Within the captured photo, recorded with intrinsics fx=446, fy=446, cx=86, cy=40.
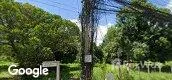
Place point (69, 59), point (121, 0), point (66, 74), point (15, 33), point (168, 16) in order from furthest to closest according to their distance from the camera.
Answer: point (69, 59), point (66, 74), point (15, 33), point (168, 16), point (121, 0)

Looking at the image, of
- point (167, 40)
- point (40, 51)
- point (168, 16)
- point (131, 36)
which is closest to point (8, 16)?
point (40, 51)

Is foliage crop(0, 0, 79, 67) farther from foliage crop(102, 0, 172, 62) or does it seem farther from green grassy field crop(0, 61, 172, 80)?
foliage crop(102, 0, 172, 62)

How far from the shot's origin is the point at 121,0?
17484 mm

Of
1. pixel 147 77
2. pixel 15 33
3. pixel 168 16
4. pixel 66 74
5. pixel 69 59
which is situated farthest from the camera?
pixel 69 59

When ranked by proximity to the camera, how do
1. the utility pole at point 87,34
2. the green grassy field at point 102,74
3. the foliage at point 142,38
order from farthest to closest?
the foliage at point 142,38, the green grassy field at point 102,74, the utility pole at point 87,34

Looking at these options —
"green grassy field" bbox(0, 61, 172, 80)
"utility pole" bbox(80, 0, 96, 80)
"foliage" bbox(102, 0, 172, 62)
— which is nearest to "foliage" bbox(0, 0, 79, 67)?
"green grassy field" bbox(0, 61, 172, 80)

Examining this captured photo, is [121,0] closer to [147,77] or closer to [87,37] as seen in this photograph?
[87,37]

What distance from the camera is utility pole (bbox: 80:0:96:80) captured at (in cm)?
1756

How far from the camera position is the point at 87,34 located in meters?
17.7

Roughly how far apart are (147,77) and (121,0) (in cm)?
2191

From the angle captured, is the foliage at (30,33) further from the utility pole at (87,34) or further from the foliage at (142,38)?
the utility pole at (87,34)

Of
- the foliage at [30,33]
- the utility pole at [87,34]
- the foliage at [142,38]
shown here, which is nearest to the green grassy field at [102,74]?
the foliage at [30,33]

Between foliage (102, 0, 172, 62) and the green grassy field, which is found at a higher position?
foliage (102, 0, 172, 62)

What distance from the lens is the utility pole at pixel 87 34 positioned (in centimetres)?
1756
